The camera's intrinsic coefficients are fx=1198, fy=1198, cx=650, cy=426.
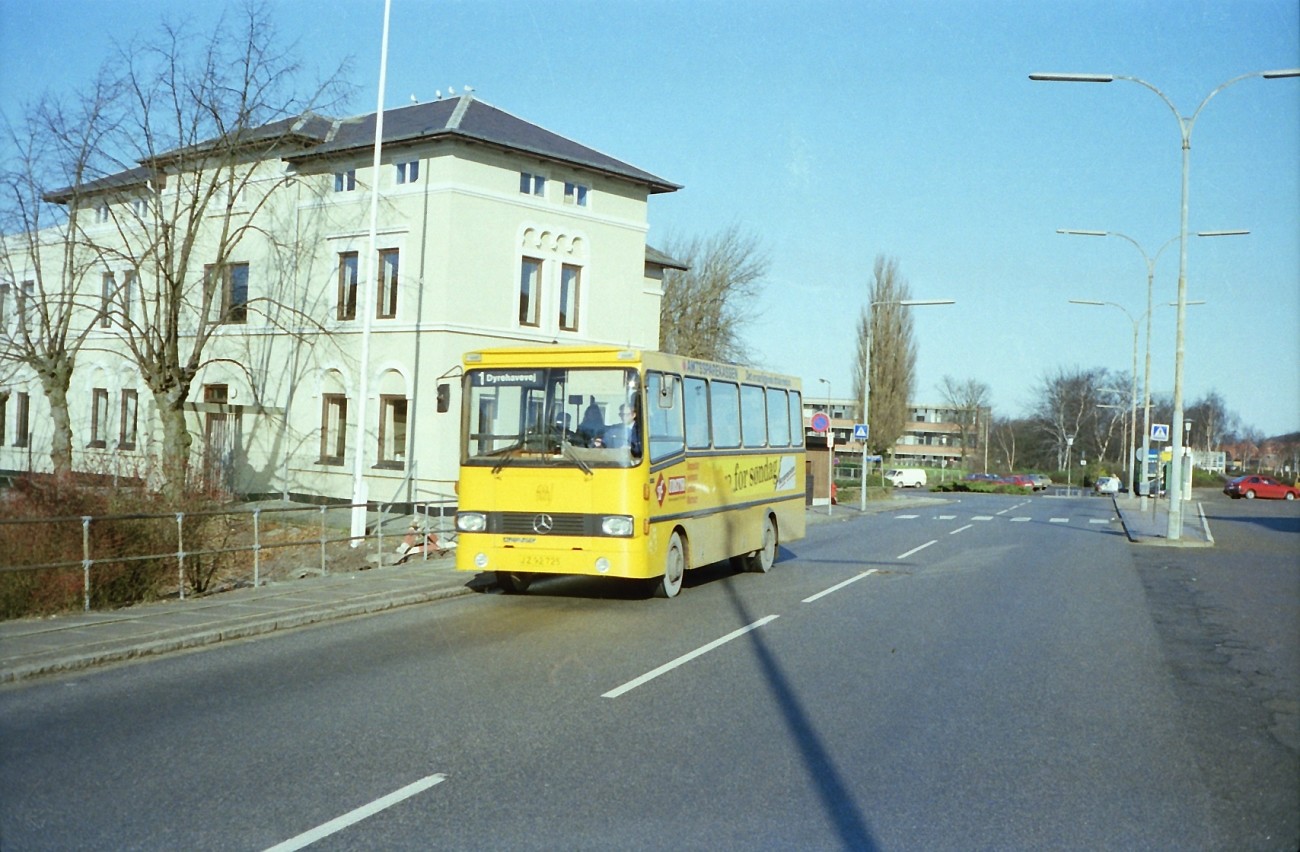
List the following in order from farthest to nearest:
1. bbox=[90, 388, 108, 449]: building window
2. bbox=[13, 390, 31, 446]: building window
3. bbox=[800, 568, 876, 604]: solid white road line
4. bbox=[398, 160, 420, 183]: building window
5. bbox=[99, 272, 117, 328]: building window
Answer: bbox=[13, 390, 31, 446]: building window → bbox=[90, 388, 108, 449]: building window → bbox=[398, 160, 420, 183]: building window → bbox=[99, 272, 117, 328]: building window → bbox=[800, 568, 876, 604]: solid white road line

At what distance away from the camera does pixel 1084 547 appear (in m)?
26.1

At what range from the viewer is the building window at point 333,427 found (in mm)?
34375

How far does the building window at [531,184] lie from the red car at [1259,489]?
58.2 metres

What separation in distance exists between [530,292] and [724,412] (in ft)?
58.9

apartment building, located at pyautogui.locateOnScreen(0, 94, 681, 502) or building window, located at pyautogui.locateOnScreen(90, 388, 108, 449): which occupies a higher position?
apartment building, located at pyautogui.locateOnScreen(0, 94, 681, 502)

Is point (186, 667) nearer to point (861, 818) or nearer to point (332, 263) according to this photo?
point (861, 818)

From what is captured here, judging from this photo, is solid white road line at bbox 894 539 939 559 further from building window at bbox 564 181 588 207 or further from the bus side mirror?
building window at bbox 564 181 588 207

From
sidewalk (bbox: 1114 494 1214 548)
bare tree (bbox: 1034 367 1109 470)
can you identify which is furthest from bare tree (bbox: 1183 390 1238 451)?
sidewalk (bbox: 1114 494 1214 548)

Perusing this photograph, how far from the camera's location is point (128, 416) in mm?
40188

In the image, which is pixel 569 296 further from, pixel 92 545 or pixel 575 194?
pixel 92 545

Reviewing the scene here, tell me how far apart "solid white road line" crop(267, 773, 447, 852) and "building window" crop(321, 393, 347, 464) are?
28.9 meters

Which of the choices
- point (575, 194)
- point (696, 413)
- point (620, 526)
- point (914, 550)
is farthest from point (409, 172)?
point (620, 526)

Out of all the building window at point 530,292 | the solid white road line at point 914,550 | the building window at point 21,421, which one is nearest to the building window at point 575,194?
the building window at point 530,292

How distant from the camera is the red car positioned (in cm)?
7512
